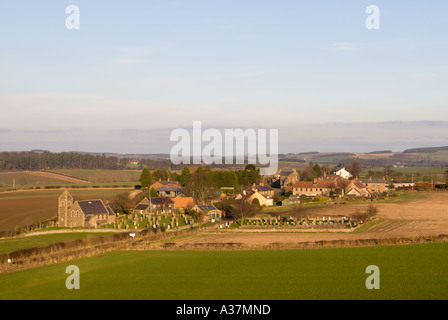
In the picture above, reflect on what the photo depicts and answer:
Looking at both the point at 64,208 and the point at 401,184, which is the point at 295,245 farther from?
the point at 401,184

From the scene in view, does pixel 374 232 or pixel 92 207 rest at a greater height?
pixel 92 207

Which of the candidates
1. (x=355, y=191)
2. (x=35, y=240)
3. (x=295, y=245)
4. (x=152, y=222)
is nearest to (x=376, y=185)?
(x=355, y=191)

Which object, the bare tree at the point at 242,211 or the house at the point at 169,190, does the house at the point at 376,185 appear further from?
the bare tree at the point at 242,211

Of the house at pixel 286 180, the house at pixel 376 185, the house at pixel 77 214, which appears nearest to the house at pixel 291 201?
the house at pixel 286 180

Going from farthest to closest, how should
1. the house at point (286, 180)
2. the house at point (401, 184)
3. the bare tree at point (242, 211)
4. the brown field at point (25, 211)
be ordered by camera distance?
the house at point (401, 184) → the house at point (286, 180) → the bare tree at point (242, 211) → the brown field at point (25, 211)

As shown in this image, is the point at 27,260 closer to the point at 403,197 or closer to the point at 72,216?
the point at 72,216
